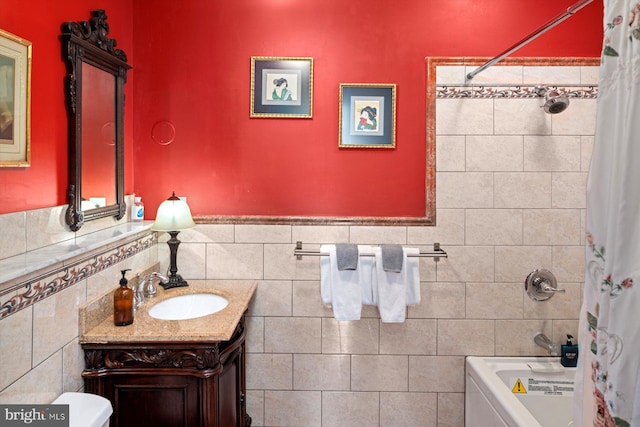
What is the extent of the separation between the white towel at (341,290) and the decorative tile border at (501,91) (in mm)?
1181

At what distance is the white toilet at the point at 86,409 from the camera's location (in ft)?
4.86

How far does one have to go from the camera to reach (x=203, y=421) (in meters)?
1.84

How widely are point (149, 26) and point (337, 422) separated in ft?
8.71

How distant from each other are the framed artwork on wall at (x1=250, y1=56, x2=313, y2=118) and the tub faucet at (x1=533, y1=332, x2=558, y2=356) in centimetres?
191

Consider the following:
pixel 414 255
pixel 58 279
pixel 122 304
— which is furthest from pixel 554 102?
pixel 58 279

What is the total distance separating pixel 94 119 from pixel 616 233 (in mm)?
2132

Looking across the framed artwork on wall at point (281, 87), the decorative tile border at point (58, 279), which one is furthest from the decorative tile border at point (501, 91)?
the decorative tile border at point (58, 279)

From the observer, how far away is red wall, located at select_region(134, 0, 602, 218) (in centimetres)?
263

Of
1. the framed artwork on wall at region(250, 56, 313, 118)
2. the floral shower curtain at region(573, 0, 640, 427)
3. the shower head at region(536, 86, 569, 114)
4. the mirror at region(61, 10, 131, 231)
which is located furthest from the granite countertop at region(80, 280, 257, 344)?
the shower head at region(536, 86, 569, 114)

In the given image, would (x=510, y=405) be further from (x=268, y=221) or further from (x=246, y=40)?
(x=246, y=40)

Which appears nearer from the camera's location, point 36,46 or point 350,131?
point 36,46

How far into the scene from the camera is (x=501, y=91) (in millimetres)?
2623

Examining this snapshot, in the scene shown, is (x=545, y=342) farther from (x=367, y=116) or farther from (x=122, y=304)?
(x=122, y=304)

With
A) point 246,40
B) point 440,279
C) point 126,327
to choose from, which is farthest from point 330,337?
point 246,40
